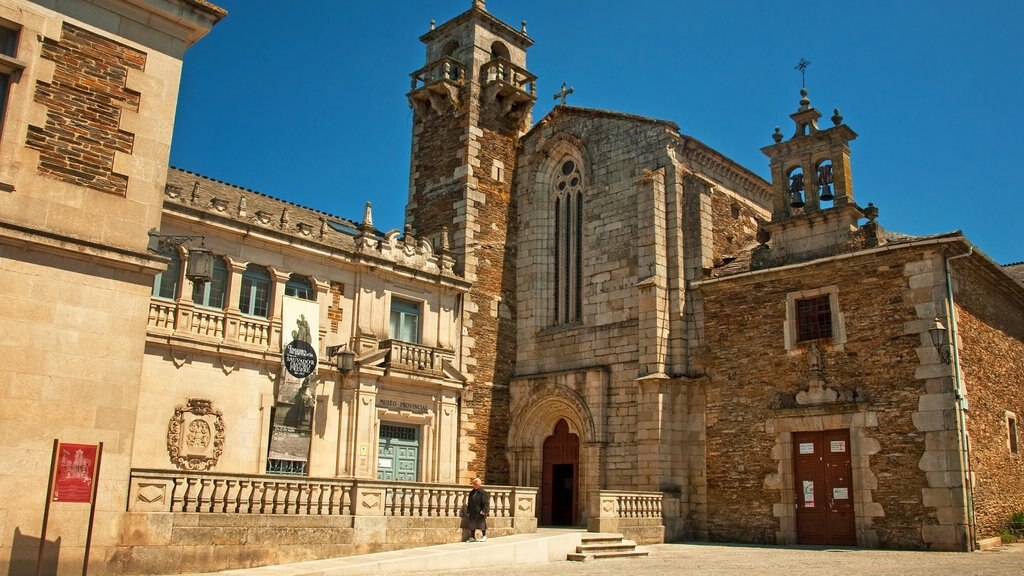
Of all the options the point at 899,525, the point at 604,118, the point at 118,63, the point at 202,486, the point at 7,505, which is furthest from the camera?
the point at 604,118

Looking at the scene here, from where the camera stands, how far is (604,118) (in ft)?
78.6

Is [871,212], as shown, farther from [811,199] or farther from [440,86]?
[440,86]

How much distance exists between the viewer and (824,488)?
1812 centimetres

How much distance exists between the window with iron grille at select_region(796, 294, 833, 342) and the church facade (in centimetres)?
7

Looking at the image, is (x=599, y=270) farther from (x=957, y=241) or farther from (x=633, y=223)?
(x=957, y=241)

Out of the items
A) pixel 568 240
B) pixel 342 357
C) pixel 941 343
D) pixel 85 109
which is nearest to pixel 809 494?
pixel 941 343

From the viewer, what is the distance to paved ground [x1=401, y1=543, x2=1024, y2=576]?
12000 mm

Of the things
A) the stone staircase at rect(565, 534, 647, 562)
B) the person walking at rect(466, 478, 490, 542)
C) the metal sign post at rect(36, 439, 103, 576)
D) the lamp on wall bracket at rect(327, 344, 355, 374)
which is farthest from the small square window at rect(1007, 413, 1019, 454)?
the metal sign post at rect(36, 439, 103, 576)

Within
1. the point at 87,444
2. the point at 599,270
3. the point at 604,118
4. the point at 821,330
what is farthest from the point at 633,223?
the point at 87,444

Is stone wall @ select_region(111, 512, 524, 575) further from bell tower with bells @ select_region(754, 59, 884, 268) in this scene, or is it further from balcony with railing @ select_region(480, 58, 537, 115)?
balcony with railing @ select_region(480, 58, 537, 115)

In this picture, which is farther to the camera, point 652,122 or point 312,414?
point 652,122

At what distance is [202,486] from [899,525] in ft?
42.7

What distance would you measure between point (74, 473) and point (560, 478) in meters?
14.6

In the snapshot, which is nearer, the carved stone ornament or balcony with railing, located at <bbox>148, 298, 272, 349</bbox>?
the carved stone ornament
